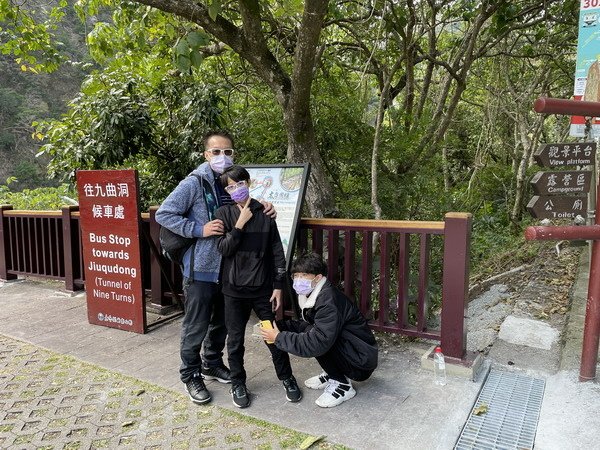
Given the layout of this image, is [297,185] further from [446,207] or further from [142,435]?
[446,207]

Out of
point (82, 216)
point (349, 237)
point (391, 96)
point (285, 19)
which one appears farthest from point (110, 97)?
point (391, 96)

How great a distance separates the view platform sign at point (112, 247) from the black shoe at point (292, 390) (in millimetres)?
1779

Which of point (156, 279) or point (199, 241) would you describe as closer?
point (199, 241)

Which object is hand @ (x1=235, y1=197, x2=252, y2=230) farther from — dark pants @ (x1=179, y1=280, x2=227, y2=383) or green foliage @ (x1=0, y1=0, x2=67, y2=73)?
green foliage @ (x1=0, y1=0, x2=67, y2=73)

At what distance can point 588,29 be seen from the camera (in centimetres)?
380

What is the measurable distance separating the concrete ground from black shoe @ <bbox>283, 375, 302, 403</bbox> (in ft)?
0.15

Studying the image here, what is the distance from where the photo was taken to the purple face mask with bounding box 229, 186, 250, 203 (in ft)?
9.45

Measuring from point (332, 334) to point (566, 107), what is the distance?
2040 millimetres

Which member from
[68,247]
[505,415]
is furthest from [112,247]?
[505,415]

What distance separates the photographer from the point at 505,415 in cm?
276

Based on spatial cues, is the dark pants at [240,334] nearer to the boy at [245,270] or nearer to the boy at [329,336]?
the boy at [245,270]

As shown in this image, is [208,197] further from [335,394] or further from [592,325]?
[592,325]

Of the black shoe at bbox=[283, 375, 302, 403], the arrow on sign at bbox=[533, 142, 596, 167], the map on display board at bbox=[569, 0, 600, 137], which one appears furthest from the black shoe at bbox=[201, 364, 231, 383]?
the map on display board at bbox=[569, 0, 600, 137]

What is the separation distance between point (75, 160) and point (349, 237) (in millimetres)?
3854
